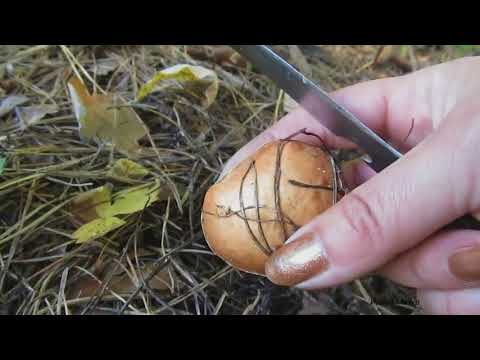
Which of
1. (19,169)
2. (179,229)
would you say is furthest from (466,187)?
(19,169)

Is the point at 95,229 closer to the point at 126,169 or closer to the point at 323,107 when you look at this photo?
the point at 126,169

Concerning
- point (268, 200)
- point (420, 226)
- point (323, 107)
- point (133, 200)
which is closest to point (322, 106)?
point (323, 107)

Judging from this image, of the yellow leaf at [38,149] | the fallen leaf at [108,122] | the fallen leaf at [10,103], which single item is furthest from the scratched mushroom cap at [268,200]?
the fallen leaf at [10,103]

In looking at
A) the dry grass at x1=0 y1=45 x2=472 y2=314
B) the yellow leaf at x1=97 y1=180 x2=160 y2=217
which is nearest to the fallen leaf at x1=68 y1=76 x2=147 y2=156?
the dry grass at x1=0 y1=45 x2=472 y2=314

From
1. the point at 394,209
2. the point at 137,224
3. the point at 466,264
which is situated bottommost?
the point at 137,224

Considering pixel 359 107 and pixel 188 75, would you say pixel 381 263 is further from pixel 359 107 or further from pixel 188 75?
pixel 188 75

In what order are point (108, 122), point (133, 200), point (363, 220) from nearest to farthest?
point (363, 220)
point (133, 200)
point (108, 122)

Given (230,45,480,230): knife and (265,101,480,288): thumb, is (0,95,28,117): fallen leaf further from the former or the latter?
(265,101,480,288): thumb
